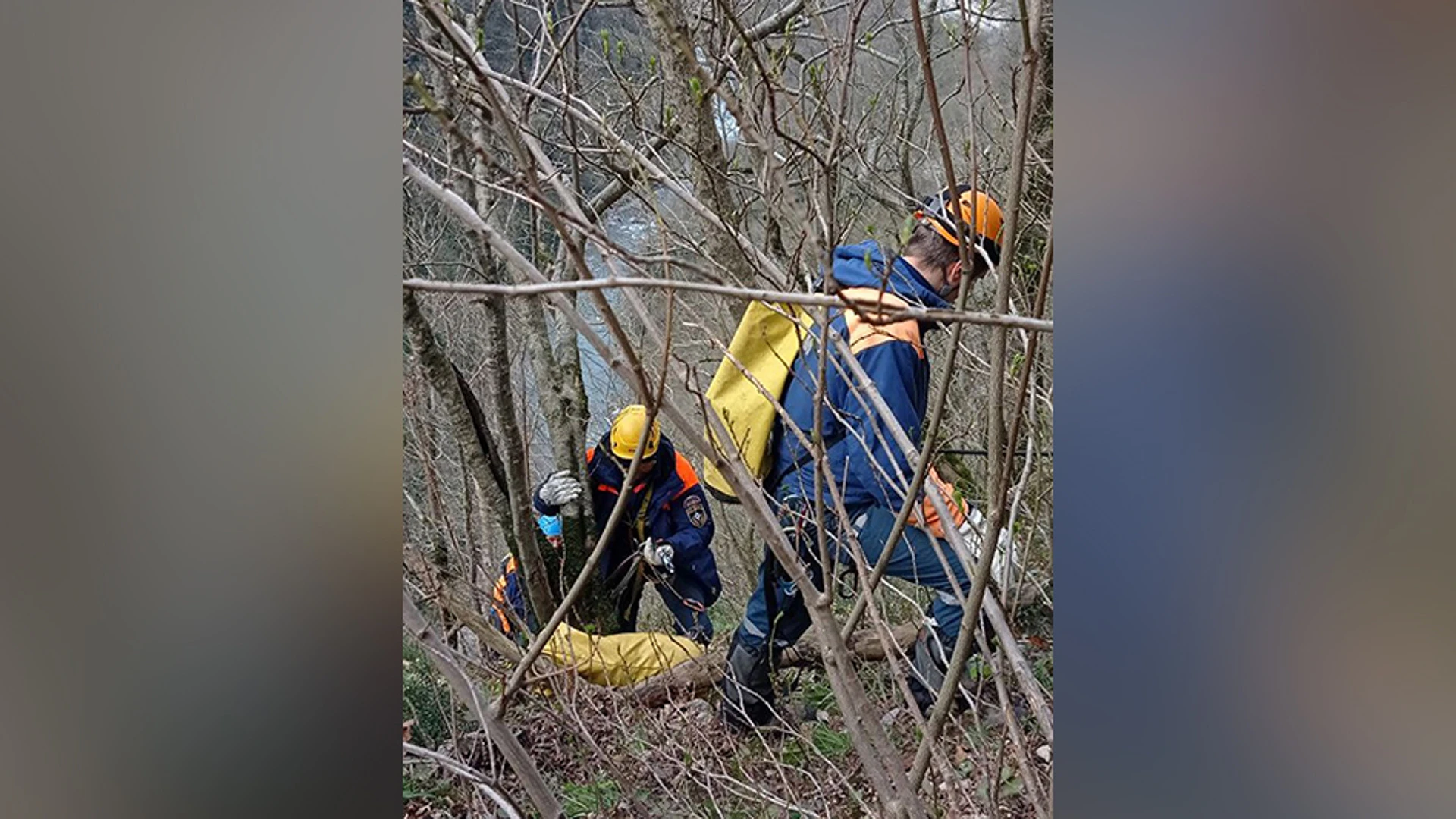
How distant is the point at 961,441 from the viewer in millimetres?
3703

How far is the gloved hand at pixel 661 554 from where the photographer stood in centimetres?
360

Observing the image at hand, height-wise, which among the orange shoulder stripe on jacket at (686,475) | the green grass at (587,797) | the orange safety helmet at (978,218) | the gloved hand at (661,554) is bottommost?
the green grass at (587,797)

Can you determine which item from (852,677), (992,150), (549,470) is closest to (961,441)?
(992,150)

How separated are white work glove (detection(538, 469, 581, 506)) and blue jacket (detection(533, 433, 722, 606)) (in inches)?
3.3

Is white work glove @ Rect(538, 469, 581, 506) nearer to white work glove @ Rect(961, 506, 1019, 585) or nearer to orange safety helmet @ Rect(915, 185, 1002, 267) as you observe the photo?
white work glove @ Rect(961, 506, 1019, 585)

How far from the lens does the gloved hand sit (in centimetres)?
360

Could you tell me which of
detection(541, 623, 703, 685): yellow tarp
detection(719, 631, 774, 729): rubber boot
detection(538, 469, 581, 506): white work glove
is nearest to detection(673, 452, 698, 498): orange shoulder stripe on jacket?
detection(538, 469, 581, 506): white work glove

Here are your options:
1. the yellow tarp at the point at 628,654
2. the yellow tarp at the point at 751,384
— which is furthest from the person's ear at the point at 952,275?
the yellow tarp at the point at 628,654

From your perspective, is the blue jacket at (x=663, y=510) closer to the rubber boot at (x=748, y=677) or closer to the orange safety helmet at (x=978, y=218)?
the rubber boot at (x=748, y=677)

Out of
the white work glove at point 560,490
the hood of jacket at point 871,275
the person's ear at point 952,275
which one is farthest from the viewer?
the white work glove at point 560,490

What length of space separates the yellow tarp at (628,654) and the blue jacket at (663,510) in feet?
1.17

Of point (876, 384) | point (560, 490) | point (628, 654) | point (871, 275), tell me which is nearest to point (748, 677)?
point (628, 654)

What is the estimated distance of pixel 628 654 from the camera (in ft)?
10.7
